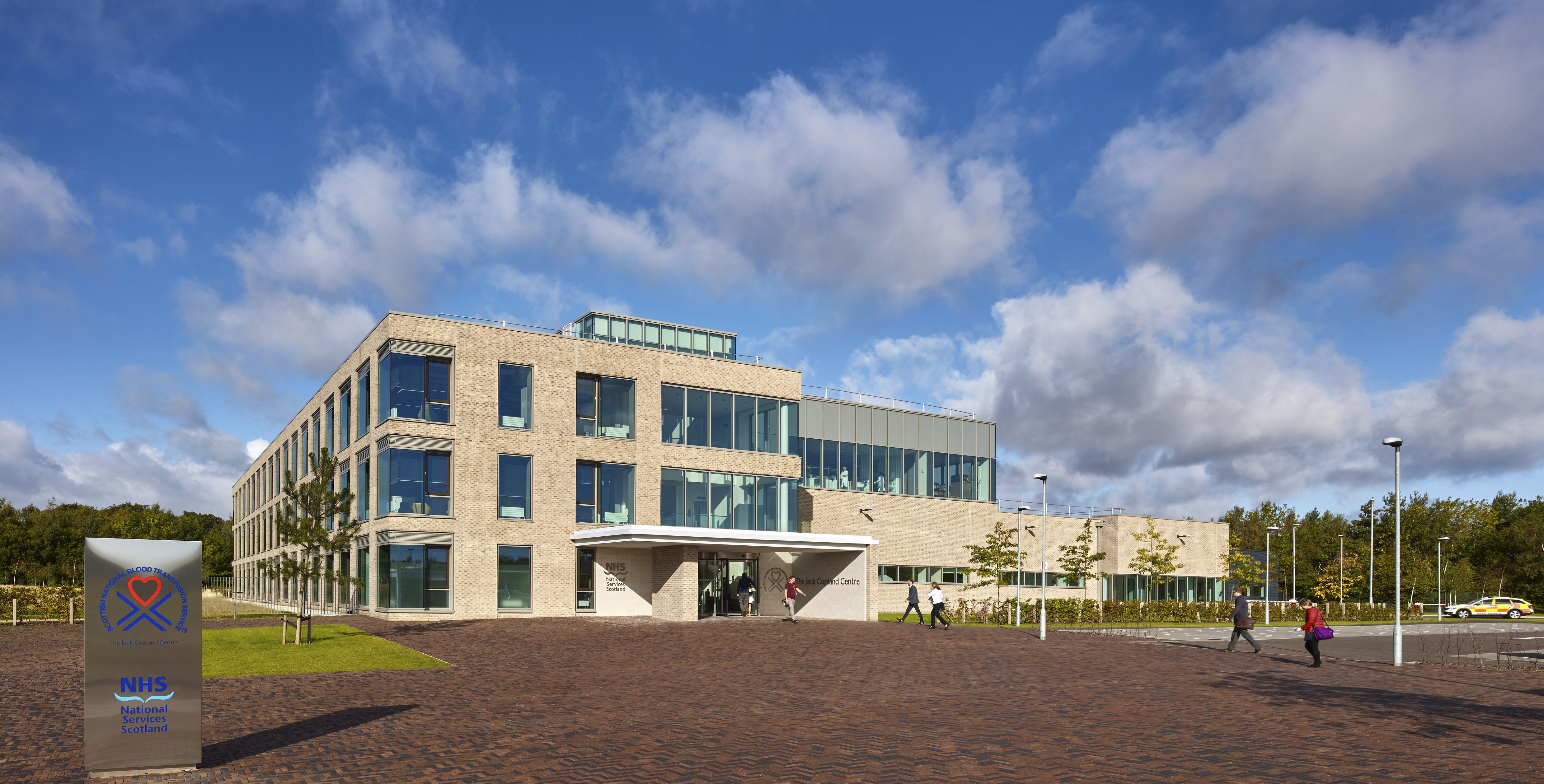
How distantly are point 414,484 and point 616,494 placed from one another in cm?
764

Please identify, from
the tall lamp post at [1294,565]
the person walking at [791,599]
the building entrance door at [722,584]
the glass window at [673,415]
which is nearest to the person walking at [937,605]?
the person walking at [791,599]

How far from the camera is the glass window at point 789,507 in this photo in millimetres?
43406

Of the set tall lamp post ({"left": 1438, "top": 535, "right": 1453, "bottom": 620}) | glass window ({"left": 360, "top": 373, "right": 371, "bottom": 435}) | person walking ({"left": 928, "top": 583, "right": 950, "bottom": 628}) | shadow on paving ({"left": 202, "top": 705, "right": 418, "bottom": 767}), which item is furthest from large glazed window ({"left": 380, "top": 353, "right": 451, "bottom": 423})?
tall lamp post ({"left": 1438, "top": 535, "right": 1453, "bottom": 620})

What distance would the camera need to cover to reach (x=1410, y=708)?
16031 mm

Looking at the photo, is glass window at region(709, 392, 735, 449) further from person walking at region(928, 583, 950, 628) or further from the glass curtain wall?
person walking at region(928, 583, 950, 628)

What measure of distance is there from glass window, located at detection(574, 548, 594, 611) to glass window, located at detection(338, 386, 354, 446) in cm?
1137

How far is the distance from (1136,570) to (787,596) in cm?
3026

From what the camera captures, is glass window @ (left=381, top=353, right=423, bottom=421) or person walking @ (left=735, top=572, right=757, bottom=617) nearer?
glass window @ (left=381, top=353, right=423, bottom=421)

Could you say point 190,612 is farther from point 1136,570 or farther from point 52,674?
point 1136,570

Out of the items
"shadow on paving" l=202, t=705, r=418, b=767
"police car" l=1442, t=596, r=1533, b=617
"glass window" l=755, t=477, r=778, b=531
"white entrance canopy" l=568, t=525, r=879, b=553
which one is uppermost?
"glass window" l=755, t=477, r=778, b=531

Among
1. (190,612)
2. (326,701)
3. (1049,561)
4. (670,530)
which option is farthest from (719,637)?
(1049,561)

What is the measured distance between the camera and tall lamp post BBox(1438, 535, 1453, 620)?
59.5 meters

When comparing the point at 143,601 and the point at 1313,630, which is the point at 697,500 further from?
the point at 143,601

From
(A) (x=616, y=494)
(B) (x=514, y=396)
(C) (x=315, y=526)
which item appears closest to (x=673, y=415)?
(A) (x=616, y=494)
